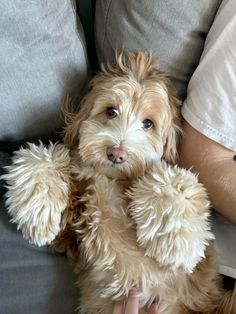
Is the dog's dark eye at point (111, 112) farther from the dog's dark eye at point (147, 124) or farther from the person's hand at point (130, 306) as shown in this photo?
the person's hand at point (130, 306)

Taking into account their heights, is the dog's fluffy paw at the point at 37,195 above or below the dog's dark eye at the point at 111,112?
below

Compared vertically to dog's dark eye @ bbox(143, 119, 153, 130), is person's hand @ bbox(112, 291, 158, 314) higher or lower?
lower

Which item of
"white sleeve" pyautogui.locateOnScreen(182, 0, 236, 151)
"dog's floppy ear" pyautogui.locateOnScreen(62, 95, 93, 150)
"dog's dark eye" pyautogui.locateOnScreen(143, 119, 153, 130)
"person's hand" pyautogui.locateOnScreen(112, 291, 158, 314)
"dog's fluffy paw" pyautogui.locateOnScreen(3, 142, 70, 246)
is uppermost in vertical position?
"white sleeve" pyautogui.locateOnScreen(182, 0, 236, 151)

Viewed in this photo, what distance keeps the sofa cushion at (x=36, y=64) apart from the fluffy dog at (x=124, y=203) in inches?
4.2

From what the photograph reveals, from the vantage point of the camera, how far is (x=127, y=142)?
100 centimetres

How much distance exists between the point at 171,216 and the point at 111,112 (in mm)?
281

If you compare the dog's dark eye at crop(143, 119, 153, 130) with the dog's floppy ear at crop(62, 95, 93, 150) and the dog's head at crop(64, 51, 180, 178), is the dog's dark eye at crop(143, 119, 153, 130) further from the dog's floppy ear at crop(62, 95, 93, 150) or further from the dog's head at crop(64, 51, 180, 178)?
the dog's floppy ear at crop(62, 95, 93, 150)

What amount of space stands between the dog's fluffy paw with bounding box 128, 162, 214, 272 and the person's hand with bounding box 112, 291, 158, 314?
99 mm

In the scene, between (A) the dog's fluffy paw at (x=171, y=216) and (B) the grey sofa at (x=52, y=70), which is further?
(B) the grey sofa at (x=52, y=70)

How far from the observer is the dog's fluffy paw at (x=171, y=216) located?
94cm

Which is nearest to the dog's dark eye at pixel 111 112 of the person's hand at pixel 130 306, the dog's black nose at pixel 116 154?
the dog's black nose at pixel 116 154

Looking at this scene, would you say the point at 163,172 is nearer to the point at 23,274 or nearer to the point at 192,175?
the point at 192,175

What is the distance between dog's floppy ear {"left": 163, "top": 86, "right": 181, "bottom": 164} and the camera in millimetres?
1090

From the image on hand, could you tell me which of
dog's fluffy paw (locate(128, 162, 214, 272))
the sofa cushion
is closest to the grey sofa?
the sofa cushion
